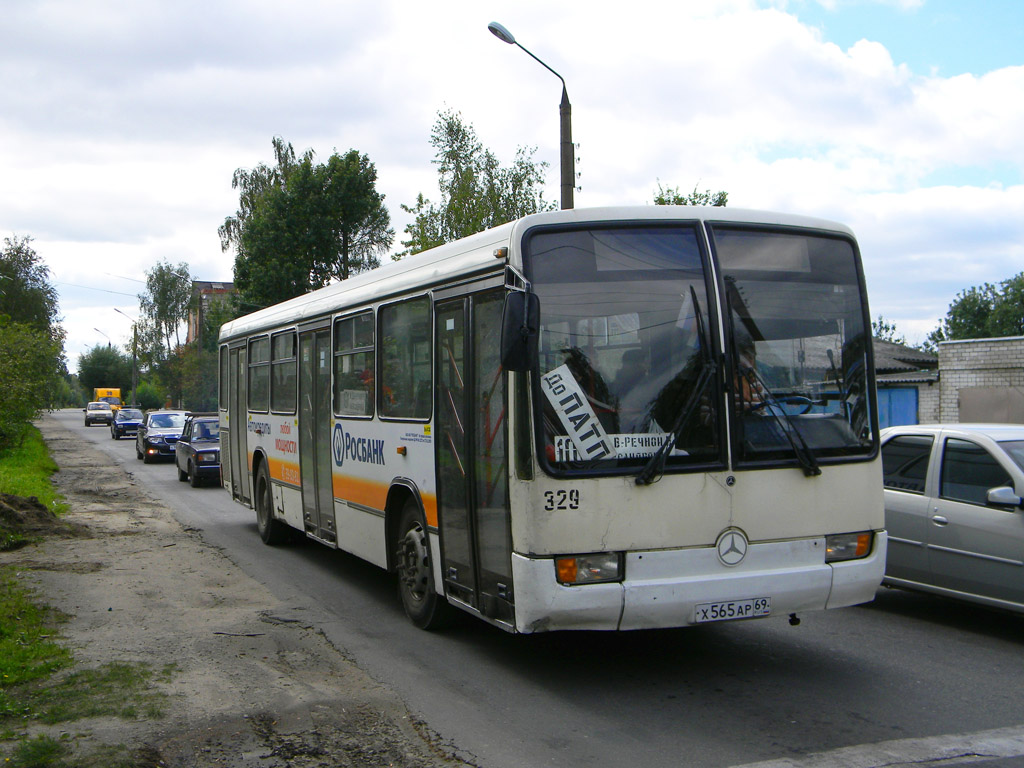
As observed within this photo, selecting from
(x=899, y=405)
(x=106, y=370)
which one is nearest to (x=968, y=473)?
(x=899, y=405)

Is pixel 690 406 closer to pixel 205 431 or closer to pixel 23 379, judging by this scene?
pixel 205 431

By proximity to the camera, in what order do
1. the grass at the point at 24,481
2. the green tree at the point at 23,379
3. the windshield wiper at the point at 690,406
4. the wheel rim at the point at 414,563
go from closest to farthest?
the windshield wiper at the point at 690,406 < the wheel rim at the point at 414,563 < the grass at the point at 24,481 < the green tree at the point at 23,379

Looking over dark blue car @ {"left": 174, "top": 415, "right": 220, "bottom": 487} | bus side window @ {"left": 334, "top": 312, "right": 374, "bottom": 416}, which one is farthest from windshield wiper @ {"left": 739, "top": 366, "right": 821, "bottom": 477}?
dark blue car @ {"left": 174, "top": 415, "right": 220, "bottom": 487}

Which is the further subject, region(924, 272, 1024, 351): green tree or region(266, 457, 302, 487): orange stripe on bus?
region(924, 272, 1024, 351): green tree

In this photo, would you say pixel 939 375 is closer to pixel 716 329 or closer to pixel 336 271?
pixel 716 329

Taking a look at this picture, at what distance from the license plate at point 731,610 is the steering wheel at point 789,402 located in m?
1.13

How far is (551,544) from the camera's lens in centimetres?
548

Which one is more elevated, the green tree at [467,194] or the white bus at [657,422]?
the green tree at [467,194]

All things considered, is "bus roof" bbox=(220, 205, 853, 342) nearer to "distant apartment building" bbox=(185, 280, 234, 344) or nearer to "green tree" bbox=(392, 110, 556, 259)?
"green tree" bbox=(392, 110, 556, 259)

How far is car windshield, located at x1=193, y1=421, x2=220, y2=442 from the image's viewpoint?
22.9 metres

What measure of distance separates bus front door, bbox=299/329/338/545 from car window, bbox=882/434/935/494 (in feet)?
17.2

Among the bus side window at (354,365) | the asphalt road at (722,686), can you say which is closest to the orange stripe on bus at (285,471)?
the bus side window at (354,365)

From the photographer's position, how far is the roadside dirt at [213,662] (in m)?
4.95

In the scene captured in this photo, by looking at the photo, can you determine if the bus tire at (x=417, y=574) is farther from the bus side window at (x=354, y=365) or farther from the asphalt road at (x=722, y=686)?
the bus side window at (x=354, y=365)
